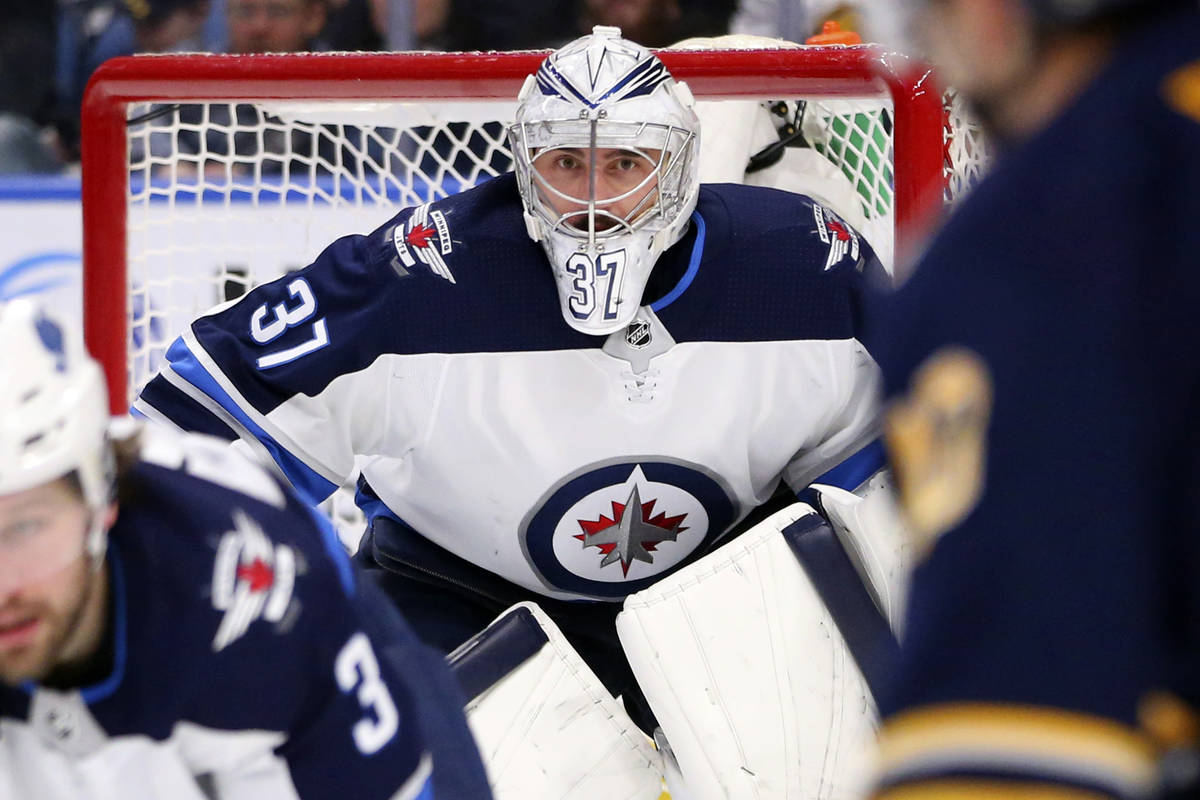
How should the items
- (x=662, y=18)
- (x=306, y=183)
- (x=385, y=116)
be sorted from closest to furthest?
(x=385, y=116) → (x=306, y=183) → (x=662, y=18)

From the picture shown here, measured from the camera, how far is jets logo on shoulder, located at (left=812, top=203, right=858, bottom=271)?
2.36m

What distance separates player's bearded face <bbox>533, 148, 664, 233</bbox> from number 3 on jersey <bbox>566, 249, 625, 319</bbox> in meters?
0.05

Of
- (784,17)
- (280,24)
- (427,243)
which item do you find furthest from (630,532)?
(280,24)

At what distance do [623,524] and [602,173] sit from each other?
51 cm

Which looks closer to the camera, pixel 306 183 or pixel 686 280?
pixel 686 280

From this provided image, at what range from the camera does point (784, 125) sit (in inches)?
116

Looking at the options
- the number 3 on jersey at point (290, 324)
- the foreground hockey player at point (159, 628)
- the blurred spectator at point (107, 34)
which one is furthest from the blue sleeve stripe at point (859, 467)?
the blurred spectator at point (107, 34)

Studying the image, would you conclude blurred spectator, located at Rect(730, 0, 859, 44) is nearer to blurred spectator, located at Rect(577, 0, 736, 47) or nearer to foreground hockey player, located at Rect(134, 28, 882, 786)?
blurred spectator, located at Rect(577, 0, 736, 47)

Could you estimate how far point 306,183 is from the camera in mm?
3078

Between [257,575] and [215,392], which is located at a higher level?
[215,392]

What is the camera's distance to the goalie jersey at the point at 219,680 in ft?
4.30

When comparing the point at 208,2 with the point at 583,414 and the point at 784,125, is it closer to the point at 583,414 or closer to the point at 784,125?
the point at 784,125

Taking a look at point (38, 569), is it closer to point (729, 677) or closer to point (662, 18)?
point (729, 677)

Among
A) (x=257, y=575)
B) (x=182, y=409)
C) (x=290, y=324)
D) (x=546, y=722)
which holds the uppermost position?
(x=290, y=324)
